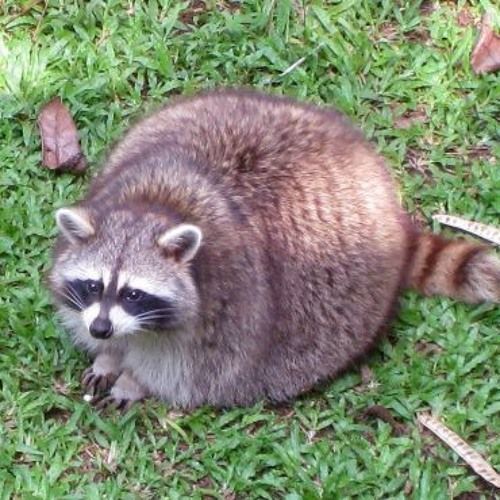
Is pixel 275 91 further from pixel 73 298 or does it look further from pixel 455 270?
pixel 73 298

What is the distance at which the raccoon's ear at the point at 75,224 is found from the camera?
16.5 feet

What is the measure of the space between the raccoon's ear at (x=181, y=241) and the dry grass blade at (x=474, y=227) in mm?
1436

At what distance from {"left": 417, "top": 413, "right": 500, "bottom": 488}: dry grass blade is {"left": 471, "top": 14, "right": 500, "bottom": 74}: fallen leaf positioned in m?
1.94

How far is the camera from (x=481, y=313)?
5723 millimetres

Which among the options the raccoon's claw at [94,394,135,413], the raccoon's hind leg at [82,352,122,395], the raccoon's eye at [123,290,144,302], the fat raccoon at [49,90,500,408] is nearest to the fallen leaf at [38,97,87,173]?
the fat raccoon at [49,90,500,408]

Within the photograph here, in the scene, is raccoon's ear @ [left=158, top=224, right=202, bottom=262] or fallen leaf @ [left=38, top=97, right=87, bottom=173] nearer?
raccoon's ear @ [left=158, top=224, right=202, bottom=262]

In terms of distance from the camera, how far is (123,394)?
A: 5.46 metres

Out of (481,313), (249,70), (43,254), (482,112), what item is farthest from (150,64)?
(481,313)

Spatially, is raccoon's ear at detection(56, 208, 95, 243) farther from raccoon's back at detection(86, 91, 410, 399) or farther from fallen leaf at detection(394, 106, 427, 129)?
fallen leaf at detection(394, 106, 427, 129)

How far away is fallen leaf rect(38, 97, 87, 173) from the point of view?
6.14m

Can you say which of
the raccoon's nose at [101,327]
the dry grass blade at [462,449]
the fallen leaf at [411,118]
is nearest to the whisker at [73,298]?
the raccoon's nose at [101,327]

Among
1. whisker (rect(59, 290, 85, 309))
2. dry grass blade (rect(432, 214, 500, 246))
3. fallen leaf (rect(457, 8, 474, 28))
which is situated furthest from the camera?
fallen leaf (rect(457, 8, 474, 28))

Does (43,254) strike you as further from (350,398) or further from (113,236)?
(350,398)

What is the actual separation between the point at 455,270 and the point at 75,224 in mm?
1626
